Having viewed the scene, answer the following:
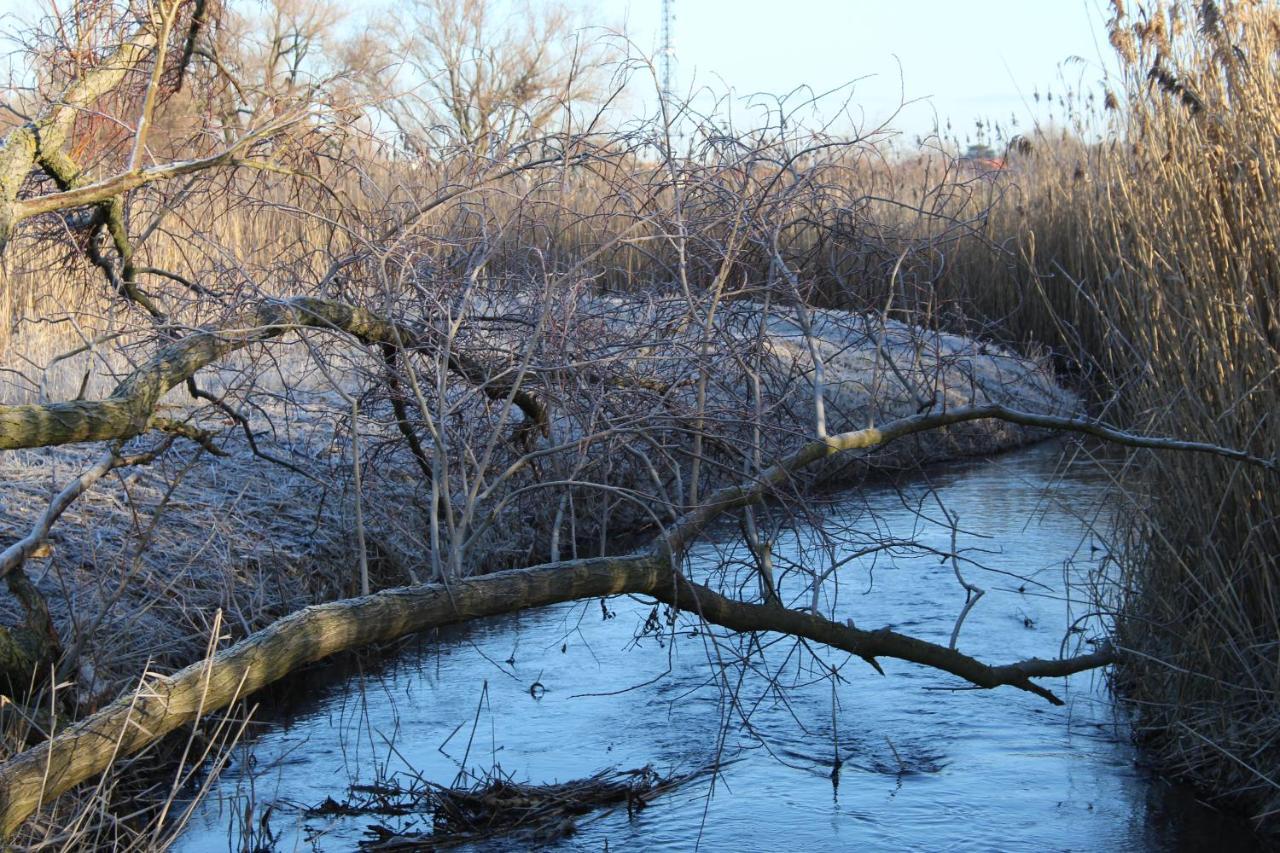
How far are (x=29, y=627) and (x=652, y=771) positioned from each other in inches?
82.5

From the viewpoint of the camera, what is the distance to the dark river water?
13.1 ft

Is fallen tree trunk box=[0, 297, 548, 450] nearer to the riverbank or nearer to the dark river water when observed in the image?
the riverbank

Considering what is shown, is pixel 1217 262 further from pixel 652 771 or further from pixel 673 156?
pixel 652 771

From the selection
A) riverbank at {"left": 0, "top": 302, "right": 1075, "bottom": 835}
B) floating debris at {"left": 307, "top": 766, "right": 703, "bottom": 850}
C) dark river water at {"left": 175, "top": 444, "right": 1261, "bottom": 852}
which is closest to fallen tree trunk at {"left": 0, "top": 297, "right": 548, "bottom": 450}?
riverbank at {"left": 0, "top": 302, "right": 1075, "bottom": 835}

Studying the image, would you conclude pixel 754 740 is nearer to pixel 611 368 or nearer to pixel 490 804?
pixel 490 804

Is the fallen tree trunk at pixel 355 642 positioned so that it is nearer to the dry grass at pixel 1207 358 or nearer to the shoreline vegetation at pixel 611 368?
the shoreline vegetation at pixel 611 368

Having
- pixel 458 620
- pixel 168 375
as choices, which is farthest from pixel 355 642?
pixel 168 375

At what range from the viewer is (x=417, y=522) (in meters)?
6.60

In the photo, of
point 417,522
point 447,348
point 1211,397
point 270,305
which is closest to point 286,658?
point 447,348

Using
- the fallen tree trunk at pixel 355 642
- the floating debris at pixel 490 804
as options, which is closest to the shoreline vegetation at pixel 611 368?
the fallen tree trunk at pixel 355 642

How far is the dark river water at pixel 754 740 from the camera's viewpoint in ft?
13.1

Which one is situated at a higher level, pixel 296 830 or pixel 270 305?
pixel 270 305

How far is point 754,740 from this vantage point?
188 inches

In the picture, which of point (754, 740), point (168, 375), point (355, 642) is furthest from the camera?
point (754, 740)
